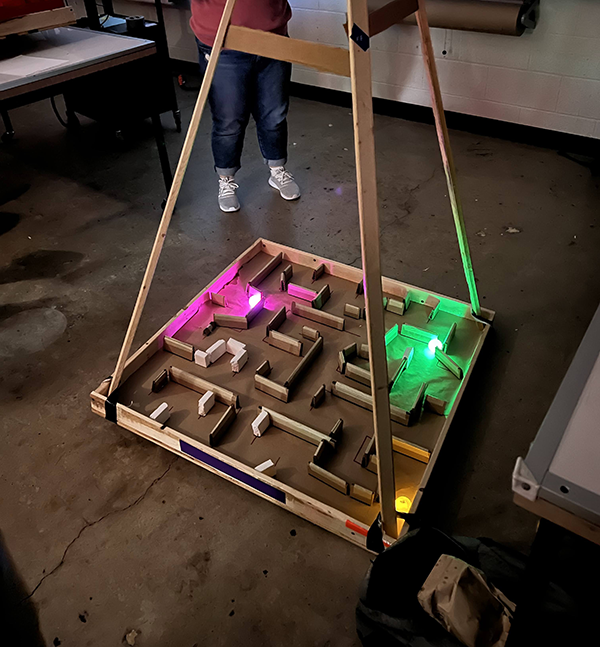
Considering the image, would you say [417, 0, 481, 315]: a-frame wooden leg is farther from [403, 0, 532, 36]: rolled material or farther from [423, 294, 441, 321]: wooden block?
[403, 0, 532, 36]: rolled material

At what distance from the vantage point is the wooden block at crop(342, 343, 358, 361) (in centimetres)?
194

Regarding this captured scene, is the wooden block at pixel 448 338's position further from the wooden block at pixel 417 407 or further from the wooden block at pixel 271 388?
the wooden block at pixel 271 388

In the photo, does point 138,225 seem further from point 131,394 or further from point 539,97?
point 539,97

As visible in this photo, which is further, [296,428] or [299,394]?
[299,394]

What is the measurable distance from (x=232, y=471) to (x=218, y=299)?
2.74ft

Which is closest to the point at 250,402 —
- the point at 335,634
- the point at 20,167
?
the point at 335,634

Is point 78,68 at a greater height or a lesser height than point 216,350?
greater

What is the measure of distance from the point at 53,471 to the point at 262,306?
97 cm

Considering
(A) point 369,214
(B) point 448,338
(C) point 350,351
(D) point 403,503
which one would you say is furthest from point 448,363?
(A) point 369,214

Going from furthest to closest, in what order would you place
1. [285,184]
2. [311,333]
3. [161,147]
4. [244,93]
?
1. [285,184]
2. [161,147]
3. [244,93]
4. [311,333]

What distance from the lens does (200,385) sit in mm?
1862

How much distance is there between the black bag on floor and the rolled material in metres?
2.68

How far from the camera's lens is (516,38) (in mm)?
3137

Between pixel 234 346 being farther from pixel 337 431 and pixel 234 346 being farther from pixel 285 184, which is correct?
pixel 285 184
